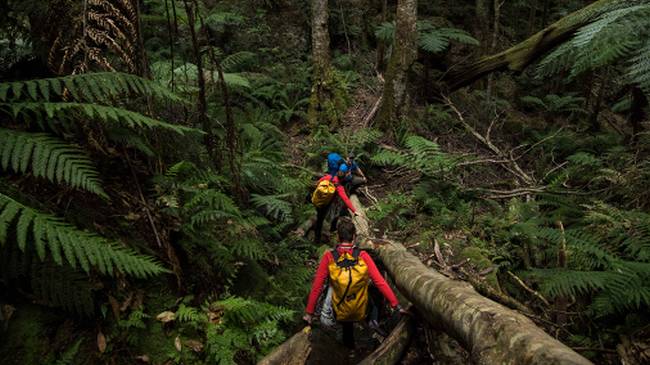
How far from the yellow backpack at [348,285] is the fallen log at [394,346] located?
34 centimetres

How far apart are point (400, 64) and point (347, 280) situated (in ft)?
23.5

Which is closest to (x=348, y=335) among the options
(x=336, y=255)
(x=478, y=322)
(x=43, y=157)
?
(x=336, y=255)

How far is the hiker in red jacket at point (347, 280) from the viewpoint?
377 centimetres

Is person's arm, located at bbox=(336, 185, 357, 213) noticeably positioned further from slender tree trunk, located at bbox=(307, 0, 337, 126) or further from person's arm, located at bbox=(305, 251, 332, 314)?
slender tree trunk, located at bbox=(307, 0, 337, 126)

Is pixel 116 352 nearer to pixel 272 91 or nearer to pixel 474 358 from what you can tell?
pixel 474 358

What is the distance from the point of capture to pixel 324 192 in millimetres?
6215

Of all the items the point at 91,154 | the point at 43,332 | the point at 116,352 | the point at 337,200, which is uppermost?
the point at 91,154

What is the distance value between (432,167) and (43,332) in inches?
261

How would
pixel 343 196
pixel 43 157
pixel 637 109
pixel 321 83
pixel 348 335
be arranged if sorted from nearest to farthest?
pixel 43 157 → pixel 348 335 → pixel 343 196 → pixel 637 109 → pixel 321 83

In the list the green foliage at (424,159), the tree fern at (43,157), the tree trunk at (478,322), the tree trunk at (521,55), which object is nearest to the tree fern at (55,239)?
the tree fern at (43,157)

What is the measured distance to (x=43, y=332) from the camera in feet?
9.21

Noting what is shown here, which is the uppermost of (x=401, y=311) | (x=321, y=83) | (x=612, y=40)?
(x=612, y=40)

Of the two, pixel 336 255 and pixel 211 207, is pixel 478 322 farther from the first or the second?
pixel 211 207

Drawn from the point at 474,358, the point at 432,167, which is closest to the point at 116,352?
the point at 474,358
